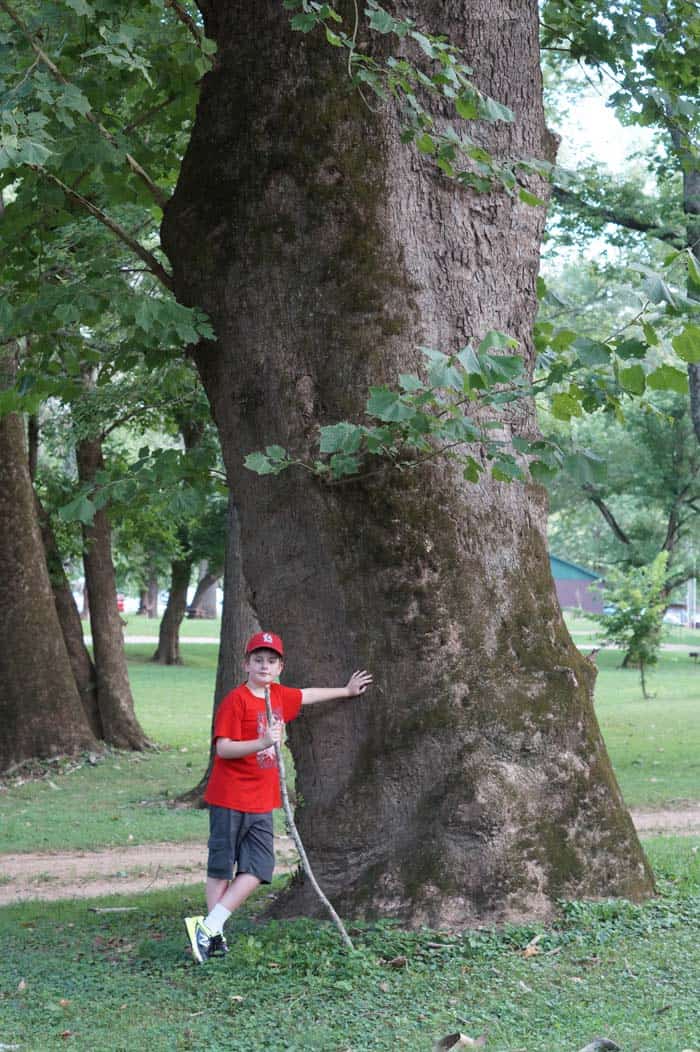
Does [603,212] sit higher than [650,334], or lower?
higher

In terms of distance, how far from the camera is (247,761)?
6.25 m

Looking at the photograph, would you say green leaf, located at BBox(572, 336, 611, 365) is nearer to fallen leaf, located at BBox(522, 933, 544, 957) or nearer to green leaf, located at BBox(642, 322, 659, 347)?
green leaf, located at BBox(642, 322, 659, 347)

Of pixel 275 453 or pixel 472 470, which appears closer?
pixel 472 470

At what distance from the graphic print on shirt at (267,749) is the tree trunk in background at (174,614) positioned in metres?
28.8

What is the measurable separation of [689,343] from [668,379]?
167 mm

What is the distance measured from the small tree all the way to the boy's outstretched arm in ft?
77.7

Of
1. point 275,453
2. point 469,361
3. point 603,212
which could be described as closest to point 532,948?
point 275,453

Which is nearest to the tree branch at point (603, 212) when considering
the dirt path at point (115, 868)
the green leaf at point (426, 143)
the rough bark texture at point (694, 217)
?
the rough bark texture at point (694, 217)

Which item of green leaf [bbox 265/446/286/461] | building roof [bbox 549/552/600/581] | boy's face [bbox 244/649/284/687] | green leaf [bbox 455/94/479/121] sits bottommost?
boy's face [bbox 244/649/284/687]

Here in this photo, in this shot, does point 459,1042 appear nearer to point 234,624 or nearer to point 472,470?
point 472,470

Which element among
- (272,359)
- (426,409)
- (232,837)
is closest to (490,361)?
(426,409)

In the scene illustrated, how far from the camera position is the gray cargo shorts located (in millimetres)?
6199

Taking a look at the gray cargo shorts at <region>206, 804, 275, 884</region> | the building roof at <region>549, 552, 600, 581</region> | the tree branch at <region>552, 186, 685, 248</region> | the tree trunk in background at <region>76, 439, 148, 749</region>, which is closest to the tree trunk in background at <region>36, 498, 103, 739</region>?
the tree trunk in background at <region>76, 439, 148, 749</region>

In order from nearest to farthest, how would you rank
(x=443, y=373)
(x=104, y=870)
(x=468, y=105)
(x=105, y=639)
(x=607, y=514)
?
(x=443, y=373) < (x=468, y=105) < (x=104, y=870) < (x=105, y=639) < (x=607, y=514)
